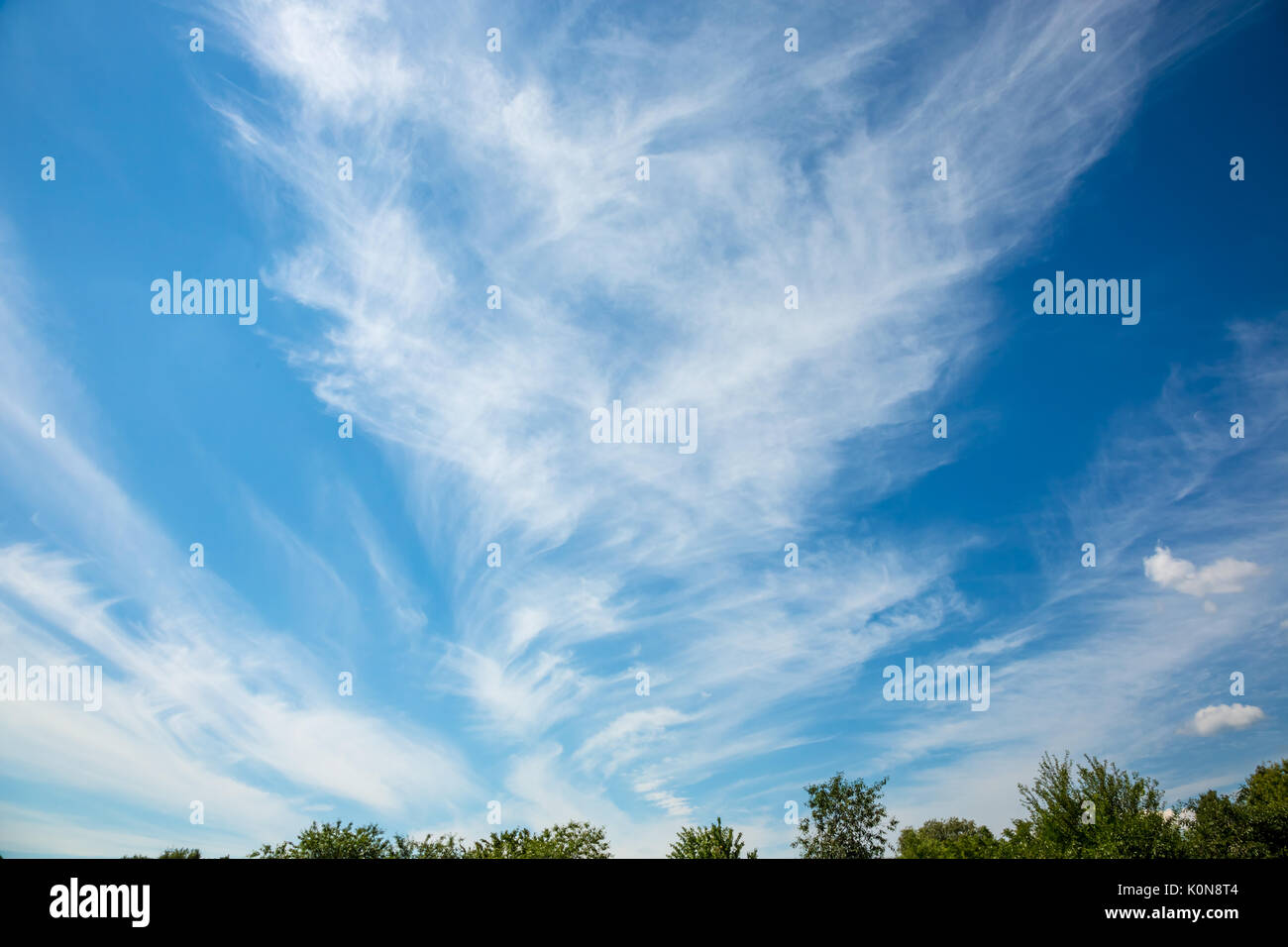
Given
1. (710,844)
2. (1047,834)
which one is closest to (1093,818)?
(1047,834)

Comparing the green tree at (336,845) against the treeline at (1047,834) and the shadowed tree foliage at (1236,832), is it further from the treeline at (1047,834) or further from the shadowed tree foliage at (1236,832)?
the shadowed tree foliage at (1236,832)

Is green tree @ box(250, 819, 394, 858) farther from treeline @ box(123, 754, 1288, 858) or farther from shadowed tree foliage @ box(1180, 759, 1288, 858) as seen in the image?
shadowed tree foliage @ box(1180, 759, 1288, 858)

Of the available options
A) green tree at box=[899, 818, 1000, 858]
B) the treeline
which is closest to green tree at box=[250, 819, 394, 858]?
the treeline

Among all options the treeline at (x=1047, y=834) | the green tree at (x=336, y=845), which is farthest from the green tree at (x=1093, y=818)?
the green tree at (x=336, y=845)

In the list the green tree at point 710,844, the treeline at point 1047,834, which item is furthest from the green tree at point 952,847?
the green tree at point 710,844

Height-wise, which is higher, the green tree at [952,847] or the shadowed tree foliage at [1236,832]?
the shadowed tree foliage at [1236,832]

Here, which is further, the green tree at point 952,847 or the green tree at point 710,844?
the green tree at point 952,847

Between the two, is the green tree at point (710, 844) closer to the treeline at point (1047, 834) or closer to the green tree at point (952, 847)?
the treeline at point (1047, 834)

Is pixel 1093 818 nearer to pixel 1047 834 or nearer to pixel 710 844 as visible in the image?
pixel 1047 834
